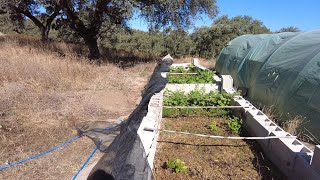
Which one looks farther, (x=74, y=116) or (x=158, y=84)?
(x=158, y=84)

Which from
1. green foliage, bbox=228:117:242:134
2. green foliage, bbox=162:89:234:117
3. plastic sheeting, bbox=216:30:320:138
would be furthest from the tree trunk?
green foliage, bbox=228:117:242:134

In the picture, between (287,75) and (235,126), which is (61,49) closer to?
(235,126)

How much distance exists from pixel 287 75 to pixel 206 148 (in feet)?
8.09

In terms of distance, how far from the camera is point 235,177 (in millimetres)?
3025

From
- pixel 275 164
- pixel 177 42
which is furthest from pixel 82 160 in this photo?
pixel 177 42

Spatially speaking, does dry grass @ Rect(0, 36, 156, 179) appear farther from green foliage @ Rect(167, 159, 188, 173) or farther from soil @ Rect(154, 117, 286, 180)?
green foliage @ Rect(167, 159, 188, 173)

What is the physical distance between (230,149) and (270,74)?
2.73m

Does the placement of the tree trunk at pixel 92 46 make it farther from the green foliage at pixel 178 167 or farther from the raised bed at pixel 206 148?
the green foliage at pixel 178 167

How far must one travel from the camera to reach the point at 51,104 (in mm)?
5359

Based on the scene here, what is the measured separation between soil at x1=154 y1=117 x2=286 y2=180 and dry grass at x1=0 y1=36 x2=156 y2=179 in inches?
47.5

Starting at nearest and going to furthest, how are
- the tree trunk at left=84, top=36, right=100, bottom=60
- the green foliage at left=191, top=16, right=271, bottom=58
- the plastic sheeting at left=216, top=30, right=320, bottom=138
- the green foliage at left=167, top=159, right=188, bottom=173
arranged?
the green foliage at left=167, top=159, right=188, bottom=173 < the plastic sheeting at left=216, top=30, right=320, bottom=138 < the tree trunk at left=84, top=36, right=100, bottom=60 < the green foliage at left=191, top=16, right=271, bottom=58

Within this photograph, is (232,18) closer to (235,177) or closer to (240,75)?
(240,75)

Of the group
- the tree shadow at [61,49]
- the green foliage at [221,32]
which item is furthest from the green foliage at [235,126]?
the green foliage at [221,32]

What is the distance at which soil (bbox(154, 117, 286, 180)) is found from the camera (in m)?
3.08
